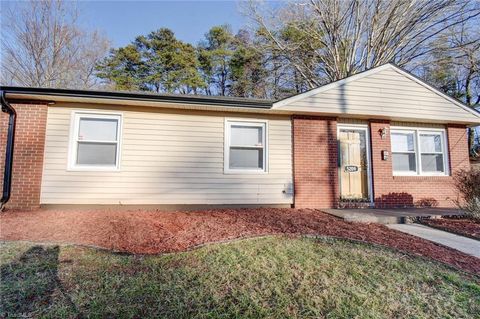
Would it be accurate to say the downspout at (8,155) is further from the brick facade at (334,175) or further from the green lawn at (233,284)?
the brick facade at (334,175)

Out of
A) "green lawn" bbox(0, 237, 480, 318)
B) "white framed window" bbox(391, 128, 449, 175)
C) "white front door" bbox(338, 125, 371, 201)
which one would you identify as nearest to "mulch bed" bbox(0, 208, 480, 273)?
"green lawn" bbox(0, 237, 480, 318)

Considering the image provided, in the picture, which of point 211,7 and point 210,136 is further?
point 211,7

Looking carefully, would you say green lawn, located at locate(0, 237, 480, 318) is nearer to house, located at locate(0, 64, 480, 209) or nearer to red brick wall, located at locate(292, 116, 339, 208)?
house, located at locate(0, 64, 480, 209)

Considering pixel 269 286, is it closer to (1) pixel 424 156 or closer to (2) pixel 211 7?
(1) pixel 424 156

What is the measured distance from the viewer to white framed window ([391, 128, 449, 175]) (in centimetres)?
768

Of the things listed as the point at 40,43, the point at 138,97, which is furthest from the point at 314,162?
the point at 40,43

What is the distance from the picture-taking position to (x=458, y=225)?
207 inches

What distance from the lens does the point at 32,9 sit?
15.5 metres

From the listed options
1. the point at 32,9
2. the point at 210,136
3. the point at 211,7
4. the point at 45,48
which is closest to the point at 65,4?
the point at 32,9

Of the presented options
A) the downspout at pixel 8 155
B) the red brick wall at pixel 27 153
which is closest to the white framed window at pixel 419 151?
the red brick wall at pixel 27 153

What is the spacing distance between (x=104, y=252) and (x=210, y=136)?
3926 mm

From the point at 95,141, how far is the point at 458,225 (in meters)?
8.27

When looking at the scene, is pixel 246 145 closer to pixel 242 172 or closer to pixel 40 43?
pixel 242 172

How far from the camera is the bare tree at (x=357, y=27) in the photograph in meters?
14.1
